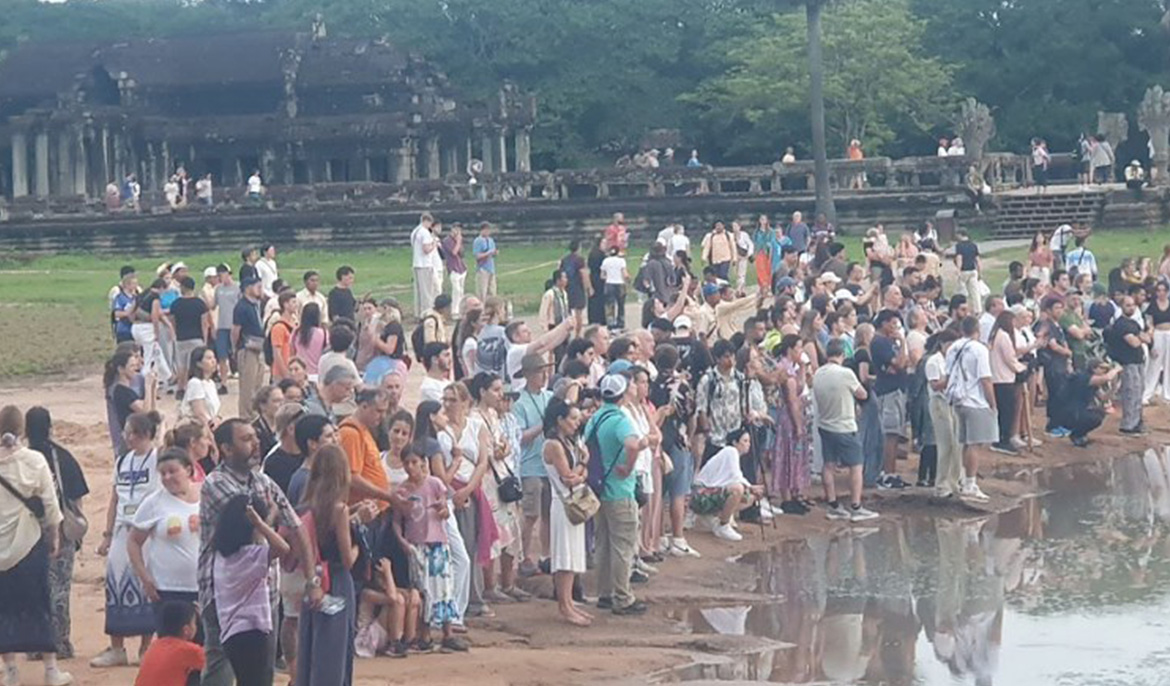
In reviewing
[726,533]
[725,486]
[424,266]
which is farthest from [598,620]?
[424,266]

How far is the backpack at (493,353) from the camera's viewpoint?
17.1 metres

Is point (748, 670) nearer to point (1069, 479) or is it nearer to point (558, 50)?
point (1069, 479)

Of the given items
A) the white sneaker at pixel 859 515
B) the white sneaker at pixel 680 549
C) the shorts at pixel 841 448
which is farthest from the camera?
the white sneaker at pixel 859 515

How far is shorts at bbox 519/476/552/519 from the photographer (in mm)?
14555

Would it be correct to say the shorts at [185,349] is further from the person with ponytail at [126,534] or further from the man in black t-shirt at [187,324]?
the person with ponytail at [126,534]

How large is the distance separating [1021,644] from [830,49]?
152 ft

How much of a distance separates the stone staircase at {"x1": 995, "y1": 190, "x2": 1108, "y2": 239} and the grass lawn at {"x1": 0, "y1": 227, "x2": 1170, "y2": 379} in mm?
1036

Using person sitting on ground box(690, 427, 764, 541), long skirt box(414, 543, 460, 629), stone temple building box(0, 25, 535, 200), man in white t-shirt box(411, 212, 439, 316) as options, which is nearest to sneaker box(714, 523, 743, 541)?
person sitting on ground box(690, 427, 764, 541)

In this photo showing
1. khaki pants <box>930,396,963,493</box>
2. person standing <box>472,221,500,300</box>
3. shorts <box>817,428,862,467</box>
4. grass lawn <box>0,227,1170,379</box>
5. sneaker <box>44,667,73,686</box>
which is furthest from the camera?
person standing <box>472,221,500,300</box>

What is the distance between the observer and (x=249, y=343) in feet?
66.7

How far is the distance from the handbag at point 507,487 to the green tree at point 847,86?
4391 centimetres

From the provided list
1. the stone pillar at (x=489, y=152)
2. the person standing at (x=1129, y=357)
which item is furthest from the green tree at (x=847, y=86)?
the person standing at (x=1129, y=357)

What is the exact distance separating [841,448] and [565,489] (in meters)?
4.24

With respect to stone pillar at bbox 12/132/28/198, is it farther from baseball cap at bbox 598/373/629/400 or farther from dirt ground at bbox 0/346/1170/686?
baseball cap at bbox 598/373/629/400
